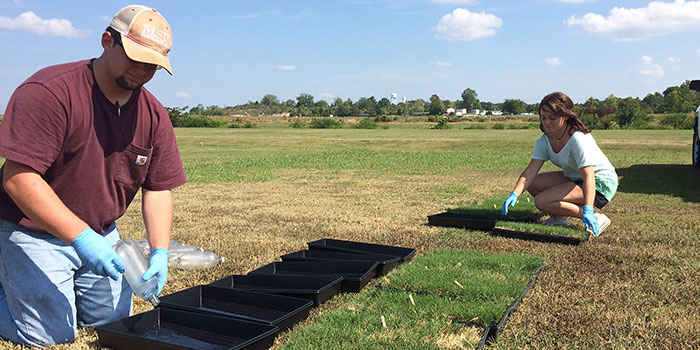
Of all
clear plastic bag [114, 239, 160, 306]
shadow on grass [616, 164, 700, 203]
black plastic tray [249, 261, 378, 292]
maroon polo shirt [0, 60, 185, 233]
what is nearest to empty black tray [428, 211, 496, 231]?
black plastic tray [249, 261, 378, 292]

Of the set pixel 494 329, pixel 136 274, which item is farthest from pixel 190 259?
pixel 494 329

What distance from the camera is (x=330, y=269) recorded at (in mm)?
4215

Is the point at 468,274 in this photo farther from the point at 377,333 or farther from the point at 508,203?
the point at 508,203

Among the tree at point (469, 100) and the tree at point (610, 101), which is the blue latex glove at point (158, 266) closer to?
the tree at point (610, 101)

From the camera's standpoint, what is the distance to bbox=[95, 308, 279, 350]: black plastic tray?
276cm

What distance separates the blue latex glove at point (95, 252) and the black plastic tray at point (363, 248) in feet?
7.45

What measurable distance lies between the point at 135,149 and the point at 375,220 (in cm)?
383

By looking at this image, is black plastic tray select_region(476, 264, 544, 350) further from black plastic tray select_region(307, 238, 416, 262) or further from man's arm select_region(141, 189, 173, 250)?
man's arm select_region(141, 189, 173, 250)

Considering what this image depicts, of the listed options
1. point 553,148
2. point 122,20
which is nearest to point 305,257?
point 122,20

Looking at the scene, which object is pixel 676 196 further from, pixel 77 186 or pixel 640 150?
pixel 640 150

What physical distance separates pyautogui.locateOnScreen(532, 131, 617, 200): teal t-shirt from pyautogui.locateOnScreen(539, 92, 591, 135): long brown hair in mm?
84

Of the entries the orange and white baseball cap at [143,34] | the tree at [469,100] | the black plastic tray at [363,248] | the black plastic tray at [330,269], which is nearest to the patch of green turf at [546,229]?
the black plastic tray at [363,248]

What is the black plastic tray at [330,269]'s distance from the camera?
3811 millimetres

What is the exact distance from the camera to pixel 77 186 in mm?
2949
